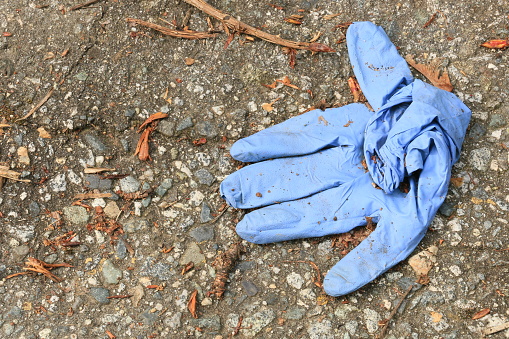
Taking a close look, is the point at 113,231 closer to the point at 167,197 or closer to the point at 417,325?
the point at 167,197

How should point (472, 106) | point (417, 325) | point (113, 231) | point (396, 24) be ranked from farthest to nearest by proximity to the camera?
1. point (396, 24)
2. point (472, 106)
3. point (113, 231)
4. point (417, 325)

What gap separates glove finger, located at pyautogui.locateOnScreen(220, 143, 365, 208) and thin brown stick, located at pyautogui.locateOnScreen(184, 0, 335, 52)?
0.80 m

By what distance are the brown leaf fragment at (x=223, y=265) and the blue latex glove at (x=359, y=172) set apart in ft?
0.34

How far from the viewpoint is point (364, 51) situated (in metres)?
3.24

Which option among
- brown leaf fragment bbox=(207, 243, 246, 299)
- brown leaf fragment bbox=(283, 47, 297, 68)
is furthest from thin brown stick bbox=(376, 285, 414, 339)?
brown leaf fragment bbox=(283, 47, 297, 68)

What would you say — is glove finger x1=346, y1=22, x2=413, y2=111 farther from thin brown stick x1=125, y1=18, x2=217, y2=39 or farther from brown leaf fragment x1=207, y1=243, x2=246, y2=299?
brown leaf fragment x1=207, y1=243, x2=246, y2=299

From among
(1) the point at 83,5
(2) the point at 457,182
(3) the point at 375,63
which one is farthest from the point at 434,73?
(1) the point at 83,5

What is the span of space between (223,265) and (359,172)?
3.20ft

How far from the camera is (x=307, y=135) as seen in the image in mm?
3002

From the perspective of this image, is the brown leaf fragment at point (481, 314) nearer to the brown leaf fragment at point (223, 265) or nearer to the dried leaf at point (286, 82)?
the brown leaf fragment at point (223, 265)

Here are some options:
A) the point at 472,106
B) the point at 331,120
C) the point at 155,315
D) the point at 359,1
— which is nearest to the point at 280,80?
the point at 331,120

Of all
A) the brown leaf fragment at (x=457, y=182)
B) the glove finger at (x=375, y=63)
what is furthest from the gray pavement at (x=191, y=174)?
the glove finger at (x=375, y=63)

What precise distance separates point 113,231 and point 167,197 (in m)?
0.37

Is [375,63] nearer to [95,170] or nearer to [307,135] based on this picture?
[307,135]
